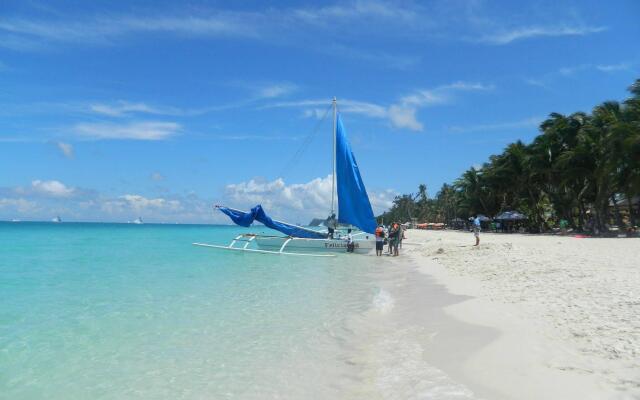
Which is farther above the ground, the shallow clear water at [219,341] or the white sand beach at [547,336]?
the white sand beach at [547,336]

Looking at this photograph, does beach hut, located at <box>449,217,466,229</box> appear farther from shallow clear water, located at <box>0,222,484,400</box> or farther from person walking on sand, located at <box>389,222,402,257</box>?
shallow clear water, located at <box>0,222,484,400</box>

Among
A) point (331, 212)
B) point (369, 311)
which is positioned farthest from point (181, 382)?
point (331, 212)

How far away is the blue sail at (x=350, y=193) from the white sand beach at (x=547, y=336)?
11254 mm

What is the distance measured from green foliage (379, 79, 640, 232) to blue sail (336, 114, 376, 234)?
15.6 metres

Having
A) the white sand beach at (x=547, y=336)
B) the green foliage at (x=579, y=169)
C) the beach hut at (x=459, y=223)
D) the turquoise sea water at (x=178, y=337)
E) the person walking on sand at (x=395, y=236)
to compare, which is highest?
the green foliage at (x=579, y=169)

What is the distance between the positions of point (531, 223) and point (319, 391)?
4862 cm

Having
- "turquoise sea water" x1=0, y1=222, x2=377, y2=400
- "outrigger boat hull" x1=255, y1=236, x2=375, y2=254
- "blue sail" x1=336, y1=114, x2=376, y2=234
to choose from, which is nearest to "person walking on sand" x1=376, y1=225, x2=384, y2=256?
"blue sail" x1=336, y1=114, x2=376, y2=234

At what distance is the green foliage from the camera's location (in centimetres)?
2777

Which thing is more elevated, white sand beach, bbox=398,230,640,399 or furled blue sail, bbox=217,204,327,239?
furled blue sail, bbox=217,204,327,239

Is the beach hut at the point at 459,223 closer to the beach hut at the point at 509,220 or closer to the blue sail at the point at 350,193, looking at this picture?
the beach hut at the point at 509,220

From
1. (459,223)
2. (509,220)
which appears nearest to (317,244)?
(509,220)

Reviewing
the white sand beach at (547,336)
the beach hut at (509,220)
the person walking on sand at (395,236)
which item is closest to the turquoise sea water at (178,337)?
the white sand beach at (547,336)

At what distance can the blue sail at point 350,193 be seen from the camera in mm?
22844

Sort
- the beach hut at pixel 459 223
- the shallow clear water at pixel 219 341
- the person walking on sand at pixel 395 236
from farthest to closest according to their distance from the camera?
1. the beach hut at pixel 459 223
2. the person walking on sand at pixel 395 236
3. the shallow clear water at pixel 219 341
